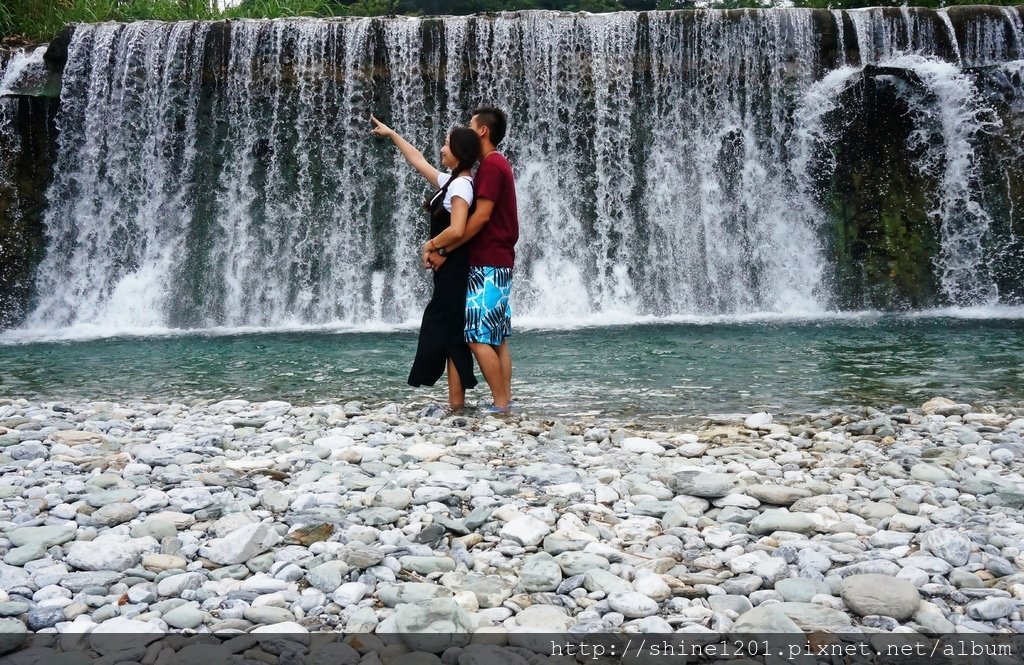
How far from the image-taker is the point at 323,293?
41.7 ft

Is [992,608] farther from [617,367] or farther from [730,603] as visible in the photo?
[617,367]

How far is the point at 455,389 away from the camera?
5047 mm

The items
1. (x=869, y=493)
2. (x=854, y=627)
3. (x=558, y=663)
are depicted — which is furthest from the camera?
(x=869, y=493)

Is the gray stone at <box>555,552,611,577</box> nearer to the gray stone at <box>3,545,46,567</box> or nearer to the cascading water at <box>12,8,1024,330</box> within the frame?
the gray stone at <box>3,545,46,567</box>

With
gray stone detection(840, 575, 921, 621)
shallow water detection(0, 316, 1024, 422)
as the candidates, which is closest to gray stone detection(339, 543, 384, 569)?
gray stone detection(840, 575, 921, 621)

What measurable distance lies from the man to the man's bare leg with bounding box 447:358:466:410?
8.3 inches

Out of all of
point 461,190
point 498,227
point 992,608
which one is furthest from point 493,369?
point 992,608

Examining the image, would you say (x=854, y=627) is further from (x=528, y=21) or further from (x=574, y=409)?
(x=528, y=21)

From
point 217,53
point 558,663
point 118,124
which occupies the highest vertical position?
point 217,53

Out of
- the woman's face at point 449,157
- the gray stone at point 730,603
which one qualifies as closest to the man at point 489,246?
the woman's face at point 449,157

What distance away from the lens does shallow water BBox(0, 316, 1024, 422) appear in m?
5.90

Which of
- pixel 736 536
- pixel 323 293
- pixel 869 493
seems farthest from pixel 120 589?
pixel 323 293

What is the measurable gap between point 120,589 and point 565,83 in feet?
37.2

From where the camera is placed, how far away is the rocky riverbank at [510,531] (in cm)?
231
